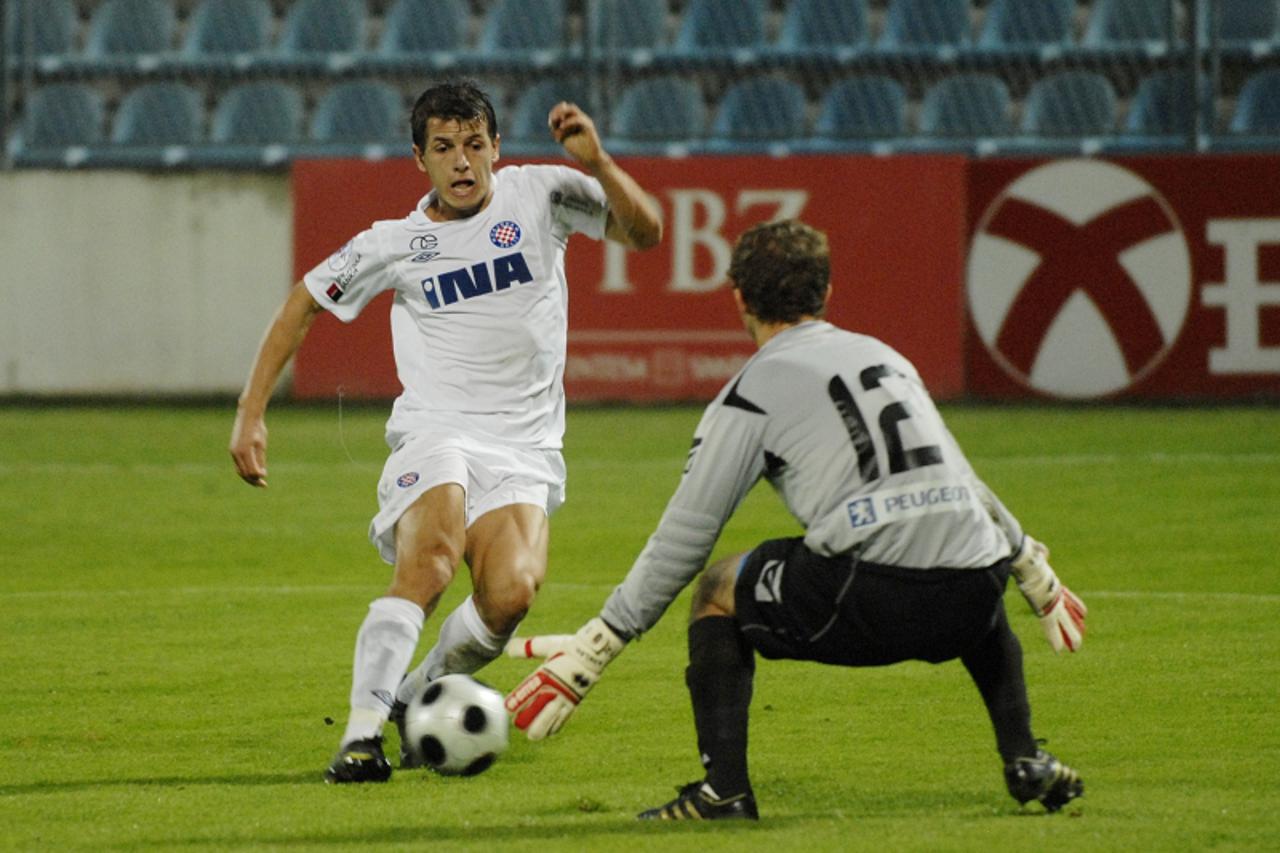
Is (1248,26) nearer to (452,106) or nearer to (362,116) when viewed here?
(362,116)

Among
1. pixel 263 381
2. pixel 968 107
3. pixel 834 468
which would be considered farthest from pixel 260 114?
pixel 834 468

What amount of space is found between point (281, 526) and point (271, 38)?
27.9 feet

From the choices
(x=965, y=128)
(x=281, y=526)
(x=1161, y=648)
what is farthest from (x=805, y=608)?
(x=965, y=128)

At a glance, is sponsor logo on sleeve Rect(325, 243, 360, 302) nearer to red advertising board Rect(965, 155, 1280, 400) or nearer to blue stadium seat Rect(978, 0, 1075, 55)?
red advertising board Rect(965, 155, 1280, 400)

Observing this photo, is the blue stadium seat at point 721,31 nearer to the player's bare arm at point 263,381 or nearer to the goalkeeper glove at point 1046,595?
the player's bare arm at point 263,381

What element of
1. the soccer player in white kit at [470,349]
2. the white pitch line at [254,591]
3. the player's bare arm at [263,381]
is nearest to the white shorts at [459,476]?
the soccer player in white kit at [470,349]

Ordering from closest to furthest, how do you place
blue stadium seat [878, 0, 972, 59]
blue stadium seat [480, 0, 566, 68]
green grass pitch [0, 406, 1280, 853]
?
green grass pitch [0, 406, 1280, 853]
blue stadium seat [878, 0, 972, 59]
blue stadium seat [480, 0, 566, 68]

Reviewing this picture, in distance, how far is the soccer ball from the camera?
17.5 ft

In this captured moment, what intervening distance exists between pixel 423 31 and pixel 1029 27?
16.3ft

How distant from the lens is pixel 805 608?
15.1ft

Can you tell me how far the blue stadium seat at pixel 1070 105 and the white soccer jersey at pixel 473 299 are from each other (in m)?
10.9

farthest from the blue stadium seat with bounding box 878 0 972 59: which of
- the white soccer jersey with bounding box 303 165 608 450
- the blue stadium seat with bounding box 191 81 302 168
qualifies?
the white soccer jersey with bounding box 303 165 608 450

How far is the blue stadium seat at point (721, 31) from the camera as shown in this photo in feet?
56.2

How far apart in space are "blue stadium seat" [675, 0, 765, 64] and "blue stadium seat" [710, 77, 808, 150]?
1.00ft
